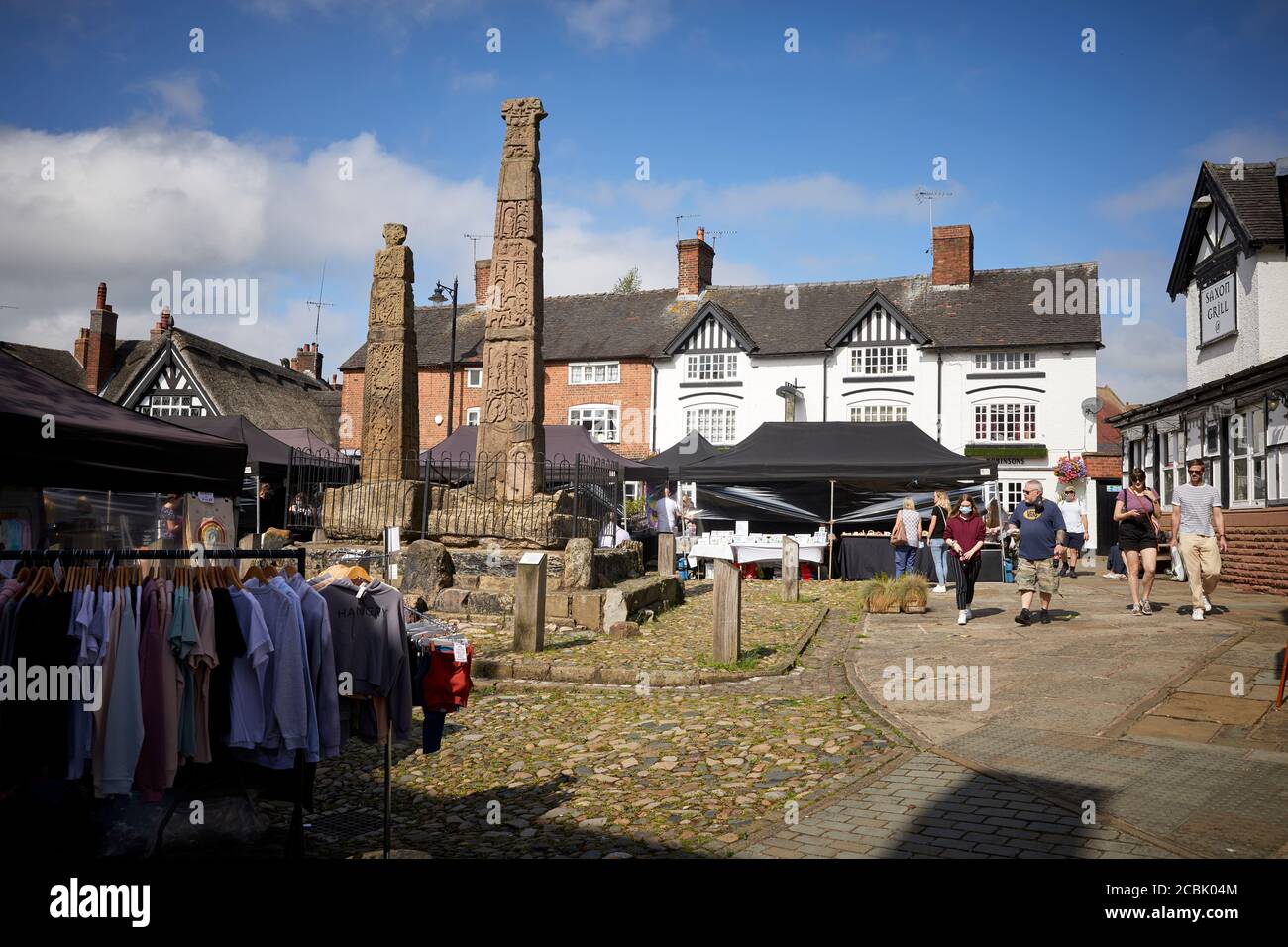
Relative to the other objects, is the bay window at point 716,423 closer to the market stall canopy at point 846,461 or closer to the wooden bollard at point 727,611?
the market stall canopy at point 846,461

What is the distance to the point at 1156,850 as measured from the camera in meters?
4.19

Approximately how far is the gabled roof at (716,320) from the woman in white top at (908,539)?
58.1 ft

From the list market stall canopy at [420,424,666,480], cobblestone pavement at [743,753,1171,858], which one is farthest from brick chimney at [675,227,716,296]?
cobblestone pavement at [743,753,1171,858]

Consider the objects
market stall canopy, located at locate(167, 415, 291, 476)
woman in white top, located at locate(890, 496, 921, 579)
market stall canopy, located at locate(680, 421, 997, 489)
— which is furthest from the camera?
market stall canopy, located at locate(167, 415, 291, 476)

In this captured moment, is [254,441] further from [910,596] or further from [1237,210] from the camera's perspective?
[1237,210]

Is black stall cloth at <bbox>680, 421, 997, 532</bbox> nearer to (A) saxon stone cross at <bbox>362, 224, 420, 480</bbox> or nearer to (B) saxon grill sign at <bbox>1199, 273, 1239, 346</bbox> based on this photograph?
(B) saxon grill sign at <bbox>1199, 273, 1239, 346</bbox>

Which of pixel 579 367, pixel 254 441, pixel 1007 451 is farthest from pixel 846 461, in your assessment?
pixel 579 367

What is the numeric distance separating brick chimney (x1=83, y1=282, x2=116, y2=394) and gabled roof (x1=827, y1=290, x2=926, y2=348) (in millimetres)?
31955

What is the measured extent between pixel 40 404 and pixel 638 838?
4.73 metres

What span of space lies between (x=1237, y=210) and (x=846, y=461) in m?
10.2

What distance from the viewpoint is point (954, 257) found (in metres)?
35.5

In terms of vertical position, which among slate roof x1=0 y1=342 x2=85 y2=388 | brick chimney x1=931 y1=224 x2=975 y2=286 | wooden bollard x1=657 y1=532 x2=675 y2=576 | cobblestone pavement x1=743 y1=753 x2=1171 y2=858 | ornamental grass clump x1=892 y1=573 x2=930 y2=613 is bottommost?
cobblestone pavement x1=743 y1=753 x2=1171 y2=858

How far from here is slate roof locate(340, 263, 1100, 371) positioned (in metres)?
32.8
